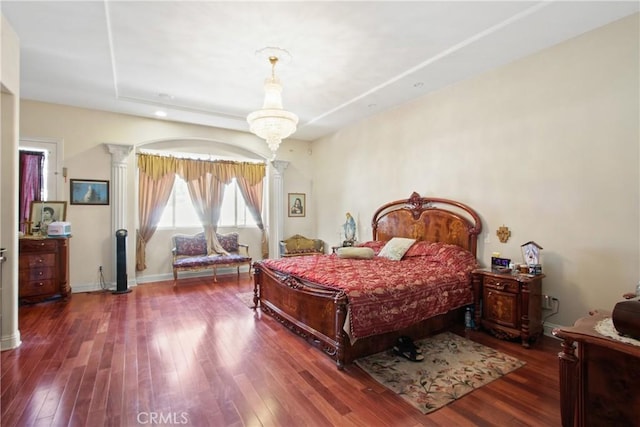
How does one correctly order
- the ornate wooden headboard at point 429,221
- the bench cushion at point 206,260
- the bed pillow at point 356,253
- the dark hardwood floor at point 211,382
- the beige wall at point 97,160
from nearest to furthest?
the dark hardwood floor at point 211,382
the ornate wooden headboard at point 429,221
the bed pillow at point 356,253
the beige wall at point 97,160
the bench cushion at point 206,260

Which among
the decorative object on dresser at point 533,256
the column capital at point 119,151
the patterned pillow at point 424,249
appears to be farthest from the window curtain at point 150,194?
the decorative object on dresser at point 533,256

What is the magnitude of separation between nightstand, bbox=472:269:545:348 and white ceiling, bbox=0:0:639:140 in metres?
2.46

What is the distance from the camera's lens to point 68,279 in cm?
464

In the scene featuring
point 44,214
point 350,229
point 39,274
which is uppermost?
point 44,214

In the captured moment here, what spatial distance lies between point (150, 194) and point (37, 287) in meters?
2.12

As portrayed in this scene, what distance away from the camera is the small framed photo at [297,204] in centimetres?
704

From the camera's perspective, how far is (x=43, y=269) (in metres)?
4.29

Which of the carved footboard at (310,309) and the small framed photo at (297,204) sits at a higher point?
the small framed photo at (297,204)

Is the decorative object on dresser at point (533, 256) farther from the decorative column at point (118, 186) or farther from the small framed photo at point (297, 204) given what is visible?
the decorative column at point (118, 186)

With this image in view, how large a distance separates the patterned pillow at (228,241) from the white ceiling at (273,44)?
8.93 feet

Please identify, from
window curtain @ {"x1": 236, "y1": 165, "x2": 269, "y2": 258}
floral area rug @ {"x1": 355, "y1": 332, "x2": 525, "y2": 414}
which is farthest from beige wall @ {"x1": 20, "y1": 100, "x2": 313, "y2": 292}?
floral area rug @ {"x1": 355, "y1": 332, "x2": 525, "y2": 414}

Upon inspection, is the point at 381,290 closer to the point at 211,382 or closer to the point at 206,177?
the point at 211,382

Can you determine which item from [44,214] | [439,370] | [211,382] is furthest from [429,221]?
[44,214]

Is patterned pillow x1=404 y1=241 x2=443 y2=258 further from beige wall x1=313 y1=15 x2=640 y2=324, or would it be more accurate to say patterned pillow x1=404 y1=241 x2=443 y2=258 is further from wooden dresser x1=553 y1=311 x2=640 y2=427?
wooden dresser x1=553 y1=311 x2=640 y2=427
